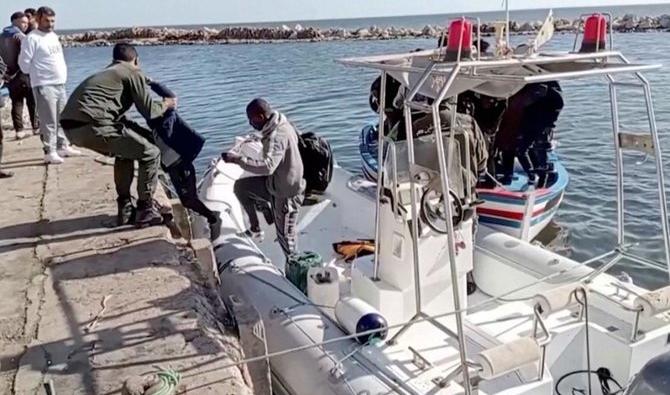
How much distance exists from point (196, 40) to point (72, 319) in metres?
49.4

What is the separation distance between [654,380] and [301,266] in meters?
2.99

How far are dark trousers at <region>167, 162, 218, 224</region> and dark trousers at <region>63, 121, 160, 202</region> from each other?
0.69 feet

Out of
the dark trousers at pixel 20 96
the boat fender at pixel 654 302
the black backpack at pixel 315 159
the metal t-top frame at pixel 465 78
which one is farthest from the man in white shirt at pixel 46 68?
the boat fender at pixel 654 302

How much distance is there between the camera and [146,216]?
14.6ft

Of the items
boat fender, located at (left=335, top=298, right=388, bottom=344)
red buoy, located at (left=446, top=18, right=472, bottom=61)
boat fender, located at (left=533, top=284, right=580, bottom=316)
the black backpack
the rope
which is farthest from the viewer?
the black backpack

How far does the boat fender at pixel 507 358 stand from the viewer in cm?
271

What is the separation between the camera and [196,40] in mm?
50250

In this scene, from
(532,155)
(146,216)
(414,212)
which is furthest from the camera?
(532,155)

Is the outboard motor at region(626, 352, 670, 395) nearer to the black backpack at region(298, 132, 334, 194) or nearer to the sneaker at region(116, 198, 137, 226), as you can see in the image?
the sneaker at region(116, 198, 137, 226)

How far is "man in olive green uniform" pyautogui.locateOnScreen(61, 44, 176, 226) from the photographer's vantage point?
4.13m

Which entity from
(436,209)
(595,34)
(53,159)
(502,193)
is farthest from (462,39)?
(53,159)

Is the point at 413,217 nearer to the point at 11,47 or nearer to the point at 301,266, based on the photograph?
the point at 301,266

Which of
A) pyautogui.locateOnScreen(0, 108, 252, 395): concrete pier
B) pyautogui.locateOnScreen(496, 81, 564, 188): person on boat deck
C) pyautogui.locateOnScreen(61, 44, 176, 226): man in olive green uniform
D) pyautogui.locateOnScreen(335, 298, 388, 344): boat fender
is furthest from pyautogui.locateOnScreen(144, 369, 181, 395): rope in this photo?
pyautogui.locateOnScreen(496, 81, 564, 188): person on boat deck

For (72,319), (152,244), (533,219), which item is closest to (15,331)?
(72,319)
